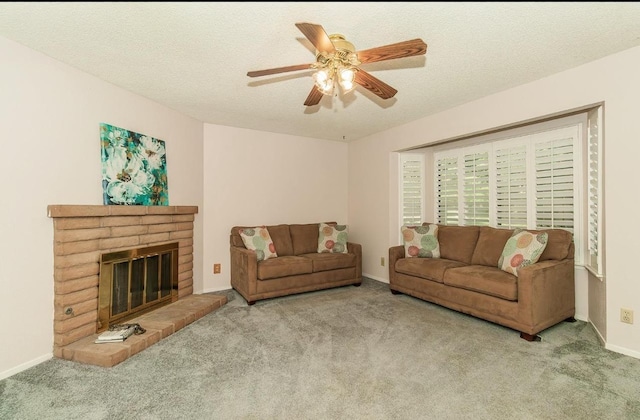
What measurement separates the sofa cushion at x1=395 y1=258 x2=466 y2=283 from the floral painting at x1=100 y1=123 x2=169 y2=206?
9.63 ft

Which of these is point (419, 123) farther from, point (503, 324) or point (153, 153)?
point (153, 153)

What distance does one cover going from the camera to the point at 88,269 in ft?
8.30

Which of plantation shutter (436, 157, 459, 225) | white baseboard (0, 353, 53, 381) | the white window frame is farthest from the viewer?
the white window frame

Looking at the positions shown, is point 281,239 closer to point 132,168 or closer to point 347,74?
point 132,168

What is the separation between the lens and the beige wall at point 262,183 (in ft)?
13.6

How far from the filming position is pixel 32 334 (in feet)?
7.20

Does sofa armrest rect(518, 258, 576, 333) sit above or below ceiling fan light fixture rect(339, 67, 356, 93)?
below

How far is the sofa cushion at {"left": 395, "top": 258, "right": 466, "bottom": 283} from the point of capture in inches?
132

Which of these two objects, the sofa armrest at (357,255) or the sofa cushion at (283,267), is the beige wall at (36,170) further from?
the sofa armrest at (357,255)

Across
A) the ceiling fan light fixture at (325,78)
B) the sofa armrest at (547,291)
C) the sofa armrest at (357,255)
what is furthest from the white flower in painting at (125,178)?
the sofa armrest at (547,291)

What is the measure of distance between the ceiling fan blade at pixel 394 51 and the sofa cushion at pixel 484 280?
2161mm

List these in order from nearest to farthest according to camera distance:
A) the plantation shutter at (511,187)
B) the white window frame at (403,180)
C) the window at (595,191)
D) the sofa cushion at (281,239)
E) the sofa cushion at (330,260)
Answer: the window at (595,191) < the plantation shutter at (511,187) < the sofa cushion at (330,260) < the sofa cushion at (281,239) < the white window frame at (403,180)

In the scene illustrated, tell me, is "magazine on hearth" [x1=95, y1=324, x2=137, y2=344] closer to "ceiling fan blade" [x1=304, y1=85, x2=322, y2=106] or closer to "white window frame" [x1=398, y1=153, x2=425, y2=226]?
"ceiling fan blade" [x1=304, y1=85, x2=322, y2=106]

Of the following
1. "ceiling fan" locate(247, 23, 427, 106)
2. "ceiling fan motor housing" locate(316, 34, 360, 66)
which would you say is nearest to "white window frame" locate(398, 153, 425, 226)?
"ceiling fan" locate(247, 23, 427, 106)
